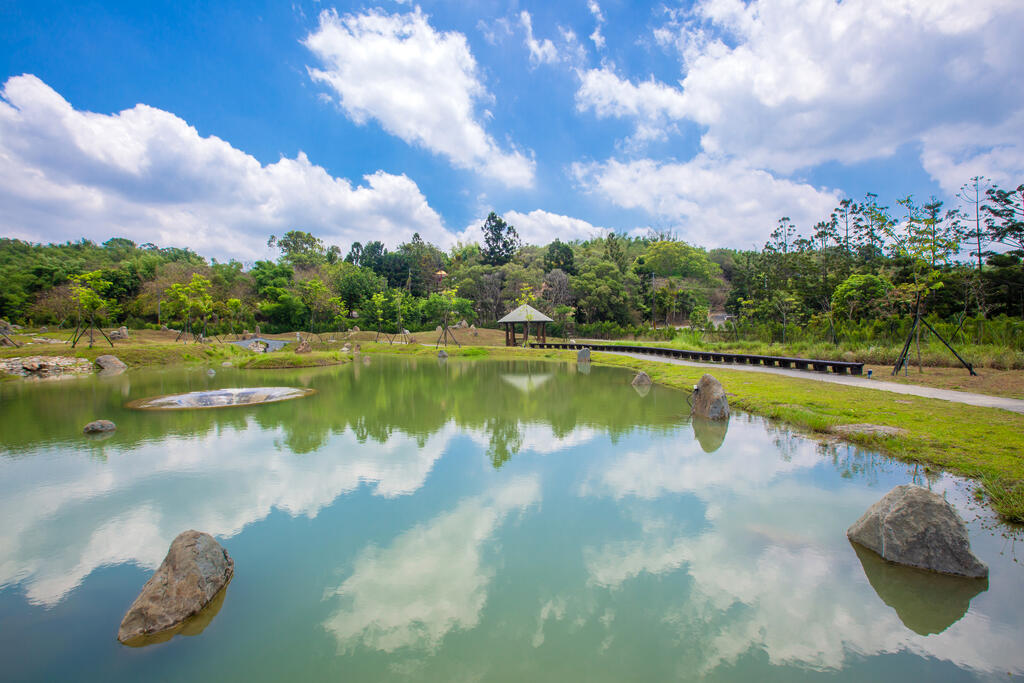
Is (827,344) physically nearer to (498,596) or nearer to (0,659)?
(498,596)

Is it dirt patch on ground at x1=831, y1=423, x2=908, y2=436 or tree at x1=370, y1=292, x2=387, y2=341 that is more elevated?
tree at x1=370, y1=292, x2=387, y2=341

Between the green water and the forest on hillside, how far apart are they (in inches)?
483

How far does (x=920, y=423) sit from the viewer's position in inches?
275

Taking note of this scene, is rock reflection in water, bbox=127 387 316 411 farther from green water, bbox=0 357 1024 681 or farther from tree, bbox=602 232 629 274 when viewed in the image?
tree, bbox=602 232 629 274

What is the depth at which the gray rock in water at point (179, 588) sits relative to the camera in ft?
9.65

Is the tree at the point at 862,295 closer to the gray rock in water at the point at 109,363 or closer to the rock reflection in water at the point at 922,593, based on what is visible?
the rock reflection in water at the point at 922,593

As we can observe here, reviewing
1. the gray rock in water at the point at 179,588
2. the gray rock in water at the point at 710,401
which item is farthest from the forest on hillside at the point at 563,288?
the gray rock in water at the point at 179,588

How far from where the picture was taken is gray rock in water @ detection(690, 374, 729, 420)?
9.00 meters

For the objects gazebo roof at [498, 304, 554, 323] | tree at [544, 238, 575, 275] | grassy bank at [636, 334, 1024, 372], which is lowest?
grassy bank at [636, 334, 1024, 372]

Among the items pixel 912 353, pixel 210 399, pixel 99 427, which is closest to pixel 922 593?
pixel 99 427

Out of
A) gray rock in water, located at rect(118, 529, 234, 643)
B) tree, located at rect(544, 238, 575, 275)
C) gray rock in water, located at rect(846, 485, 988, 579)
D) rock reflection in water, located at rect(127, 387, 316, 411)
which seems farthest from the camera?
tree, located at rect(544, 238, 575, 275)

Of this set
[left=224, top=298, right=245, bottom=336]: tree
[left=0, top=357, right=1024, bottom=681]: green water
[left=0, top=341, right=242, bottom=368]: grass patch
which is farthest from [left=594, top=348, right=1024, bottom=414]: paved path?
[left=224, top=298, right=245, bottom=336]: tree

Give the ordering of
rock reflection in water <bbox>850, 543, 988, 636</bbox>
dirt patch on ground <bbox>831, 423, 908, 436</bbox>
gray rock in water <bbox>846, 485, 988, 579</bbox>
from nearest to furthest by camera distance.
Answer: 1. rock reflection in water <bbox>850, 543, 988, 636</bbox>
2. gray rock in water <bbox>846, 485, 988, 579</bbox>
3. dirt patch on ground <bbox>831, 423, 908, 436</bbox>

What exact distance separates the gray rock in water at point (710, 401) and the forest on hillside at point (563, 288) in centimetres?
833
